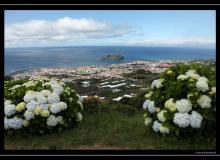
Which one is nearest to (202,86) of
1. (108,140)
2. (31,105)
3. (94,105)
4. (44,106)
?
(108,140)

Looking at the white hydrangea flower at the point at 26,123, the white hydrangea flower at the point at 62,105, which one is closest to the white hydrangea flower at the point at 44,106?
the white hydrangea flower at the point at 62,105

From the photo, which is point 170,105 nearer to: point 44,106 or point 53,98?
point 53,98

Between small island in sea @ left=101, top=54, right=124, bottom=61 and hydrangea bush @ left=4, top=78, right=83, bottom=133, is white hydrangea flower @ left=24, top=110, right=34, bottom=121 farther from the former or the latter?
small island in sea @ left=101, top=54, right=124, bottom=61

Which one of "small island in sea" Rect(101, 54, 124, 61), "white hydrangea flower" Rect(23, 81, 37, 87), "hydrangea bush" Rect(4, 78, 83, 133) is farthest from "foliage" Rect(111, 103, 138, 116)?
"white hydrangea flower" Rect(23, 81, 37, 87)

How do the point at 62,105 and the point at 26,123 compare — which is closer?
the point at 26,123

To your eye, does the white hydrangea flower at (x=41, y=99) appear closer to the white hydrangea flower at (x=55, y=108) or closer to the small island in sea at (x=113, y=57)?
the white hydrangea flower at (x=55, y=108)
